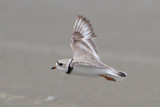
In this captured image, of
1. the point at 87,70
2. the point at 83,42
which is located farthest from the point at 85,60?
the point at 83,42

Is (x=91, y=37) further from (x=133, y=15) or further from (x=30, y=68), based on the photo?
(x=133, y=15)

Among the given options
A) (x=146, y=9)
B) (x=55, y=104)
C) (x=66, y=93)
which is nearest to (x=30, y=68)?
(x=66, y=93)

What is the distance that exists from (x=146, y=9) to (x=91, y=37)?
16.4ft

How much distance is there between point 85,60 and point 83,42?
773 millimetres

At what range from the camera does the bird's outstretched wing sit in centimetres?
523

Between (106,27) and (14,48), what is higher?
(106,27)

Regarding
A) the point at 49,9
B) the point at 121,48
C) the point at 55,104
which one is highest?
the point at 49,9

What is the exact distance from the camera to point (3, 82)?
23.8 feet

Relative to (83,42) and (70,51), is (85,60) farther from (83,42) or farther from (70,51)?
(70,51)

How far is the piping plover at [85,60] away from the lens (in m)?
4.66

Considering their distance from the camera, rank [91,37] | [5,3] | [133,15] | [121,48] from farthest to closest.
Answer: [5,3], [133,15], [121,48], [91,37]

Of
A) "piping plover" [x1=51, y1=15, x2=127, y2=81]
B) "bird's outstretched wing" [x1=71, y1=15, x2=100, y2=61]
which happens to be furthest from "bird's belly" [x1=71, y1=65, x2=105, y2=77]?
"bird's outstretched wing" [x1=71, y1=15, x2=100, y2=61]

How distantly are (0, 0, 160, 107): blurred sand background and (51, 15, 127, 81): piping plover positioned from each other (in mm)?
1104

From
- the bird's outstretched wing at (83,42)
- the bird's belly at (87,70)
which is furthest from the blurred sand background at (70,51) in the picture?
the bird's belly at (87,70)
